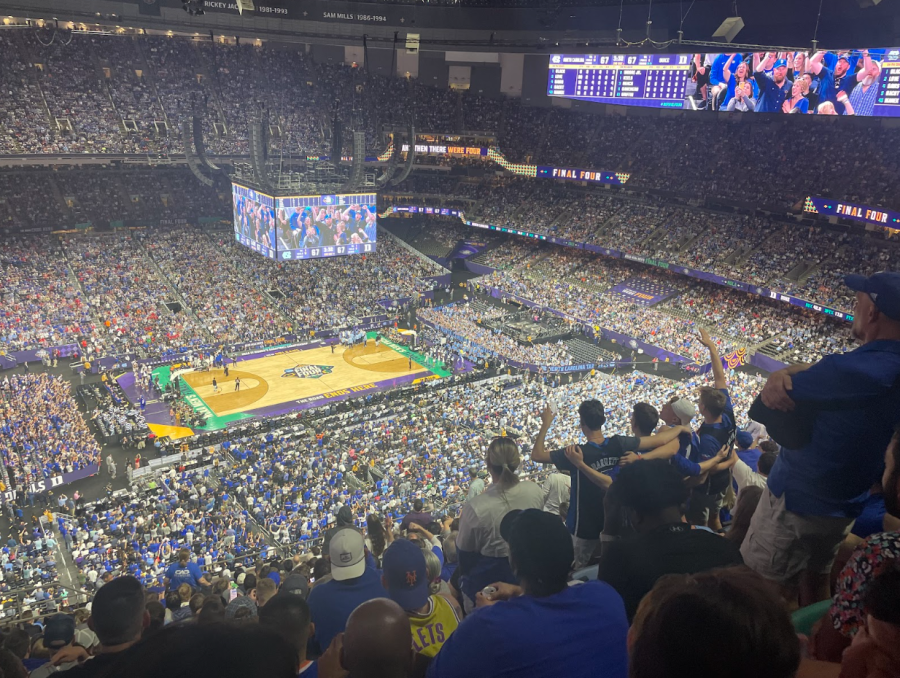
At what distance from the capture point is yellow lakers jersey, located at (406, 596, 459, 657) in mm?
3846

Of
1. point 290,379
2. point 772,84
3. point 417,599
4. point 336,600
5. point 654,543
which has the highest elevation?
point 772,84

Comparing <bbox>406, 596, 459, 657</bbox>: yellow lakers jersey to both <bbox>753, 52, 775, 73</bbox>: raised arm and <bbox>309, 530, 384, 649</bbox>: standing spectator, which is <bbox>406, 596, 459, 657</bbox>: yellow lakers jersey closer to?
<bbox>309, 530, 384, 649</bbox>: standing spectator

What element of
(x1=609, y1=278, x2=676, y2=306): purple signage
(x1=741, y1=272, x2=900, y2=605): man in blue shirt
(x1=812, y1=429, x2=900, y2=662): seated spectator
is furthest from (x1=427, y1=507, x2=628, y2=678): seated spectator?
(x1=609, y1=278, x2=676, y2=306): purple signage

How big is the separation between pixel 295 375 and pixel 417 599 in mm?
29254

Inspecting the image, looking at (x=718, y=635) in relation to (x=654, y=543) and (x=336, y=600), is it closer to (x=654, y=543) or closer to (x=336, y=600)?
(x=654, y=543)

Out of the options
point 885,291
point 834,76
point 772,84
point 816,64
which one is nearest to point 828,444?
point 885,291

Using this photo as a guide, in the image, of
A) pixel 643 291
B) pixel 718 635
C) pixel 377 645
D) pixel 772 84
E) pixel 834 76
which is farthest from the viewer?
pixel 643 291

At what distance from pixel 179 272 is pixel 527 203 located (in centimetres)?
2418

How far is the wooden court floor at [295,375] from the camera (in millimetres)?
29875

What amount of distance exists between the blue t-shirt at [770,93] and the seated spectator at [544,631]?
115 feet

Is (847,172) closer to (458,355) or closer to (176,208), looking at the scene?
(458,355)

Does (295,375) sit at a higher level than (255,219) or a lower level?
lower

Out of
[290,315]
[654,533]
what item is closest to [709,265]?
[290,315]

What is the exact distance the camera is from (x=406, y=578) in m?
4.04
